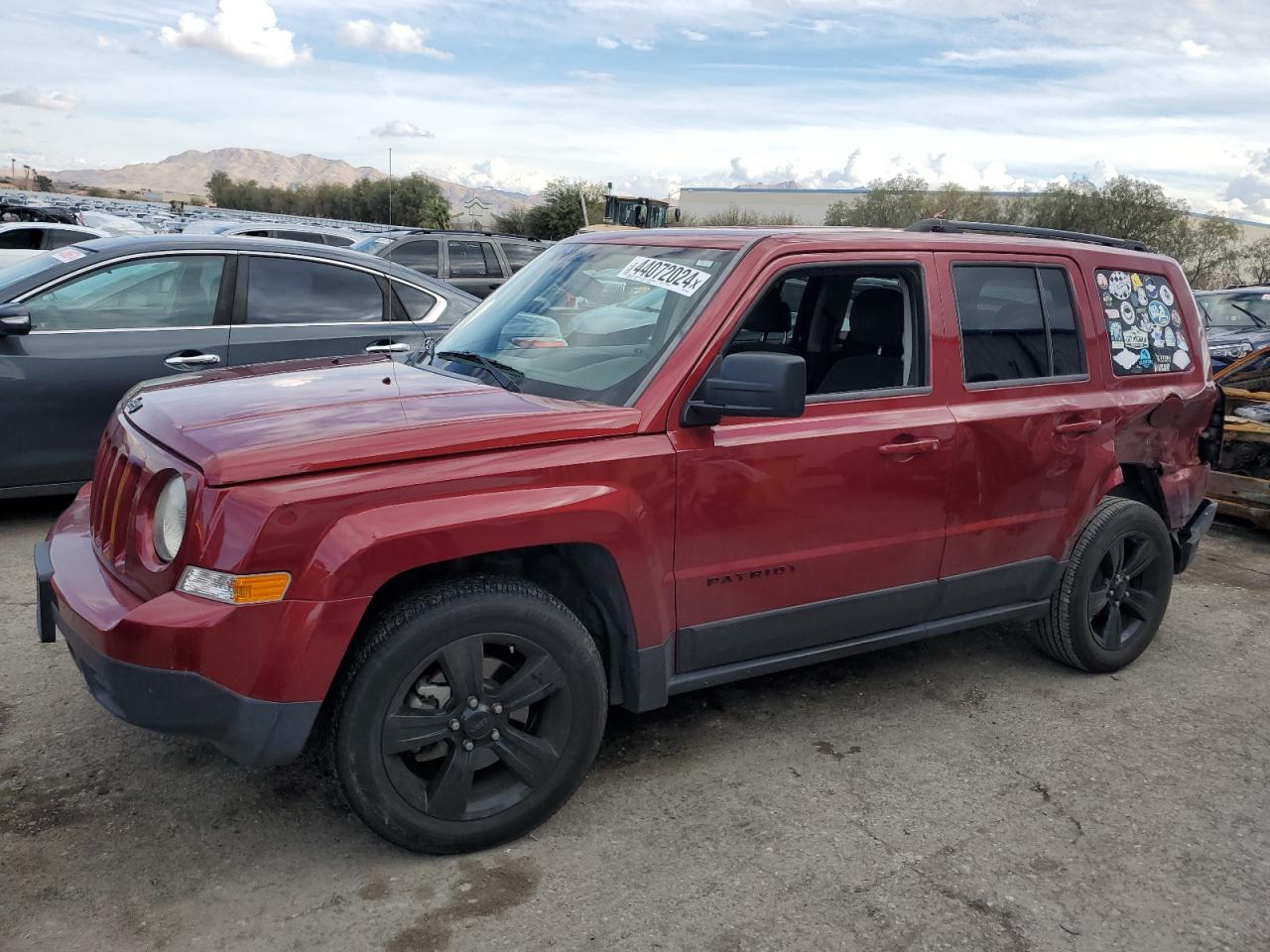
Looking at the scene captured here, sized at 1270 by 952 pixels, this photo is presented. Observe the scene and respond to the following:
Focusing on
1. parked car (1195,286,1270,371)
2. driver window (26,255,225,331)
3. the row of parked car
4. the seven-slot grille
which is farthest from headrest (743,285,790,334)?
parked car (1195,286,1270,371)

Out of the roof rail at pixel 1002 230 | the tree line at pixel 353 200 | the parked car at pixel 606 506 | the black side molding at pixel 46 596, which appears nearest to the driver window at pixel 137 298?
the parked car at pixel 606 506

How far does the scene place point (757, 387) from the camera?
311 cm

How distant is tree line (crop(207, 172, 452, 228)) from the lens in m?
73.4

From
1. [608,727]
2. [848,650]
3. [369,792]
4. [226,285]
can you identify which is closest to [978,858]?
[848,650]

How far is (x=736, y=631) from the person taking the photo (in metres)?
3.48

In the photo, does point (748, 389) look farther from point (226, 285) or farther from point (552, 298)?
point (226, 285)

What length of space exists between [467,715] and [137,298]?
170 inches

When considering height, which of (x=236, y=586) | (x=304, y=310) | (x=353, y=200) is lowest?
(x=236, y=586)

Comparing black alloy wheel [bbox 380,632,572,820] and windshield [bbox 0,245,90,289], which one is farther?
windshield [bbox 0,245,90,289]

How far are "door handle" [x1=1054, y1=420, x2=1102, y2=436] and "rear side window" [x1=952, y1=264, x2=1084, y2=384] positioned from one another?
205 millimetres

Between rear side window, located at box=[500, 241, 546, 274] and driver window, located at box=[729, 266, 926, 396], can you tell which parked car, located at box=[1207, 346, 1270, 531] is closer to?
driver window, located at box=[729, 266, 926, 396]

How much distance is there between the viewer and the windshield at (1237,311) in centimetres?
1223

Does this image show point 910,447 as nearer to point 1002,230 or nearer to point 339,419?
point 1002,230

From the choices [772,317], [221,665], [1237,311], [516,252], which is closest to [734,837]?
[221,665]
